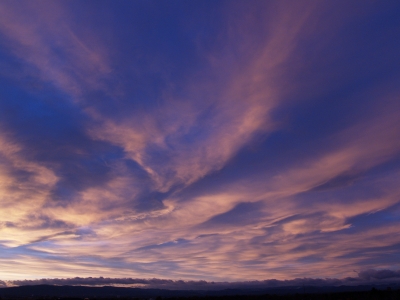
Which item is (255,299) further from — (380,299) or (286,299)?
(380,299)

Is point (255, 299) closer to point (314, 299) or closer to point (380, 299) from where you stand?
point (314, 299)

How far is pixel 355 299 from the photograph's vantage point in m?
65.8

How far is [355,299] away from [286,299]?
1443 centimetres

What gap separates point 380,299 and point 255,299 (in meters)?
27.7

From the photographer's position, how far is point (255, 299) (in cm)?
7988

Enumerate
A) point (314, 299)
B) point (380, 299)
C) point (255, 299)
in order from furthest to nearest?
point (255, 299), point (314, 299), point (380, 299)

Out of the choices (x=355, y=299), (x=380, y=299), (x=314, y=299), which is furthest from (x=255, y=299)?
(x=380, y=299)

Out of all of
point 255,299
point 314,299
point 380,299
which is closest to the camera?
point 380,299

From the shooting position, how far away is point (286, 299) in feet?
244

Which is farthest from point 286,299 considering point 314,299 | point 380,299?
point 380,299

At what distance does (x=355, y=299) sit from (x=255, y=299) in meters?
22.8

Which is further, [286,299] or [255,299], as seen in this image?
[255,299]

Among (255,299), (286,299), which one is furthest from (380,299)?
(255,299)

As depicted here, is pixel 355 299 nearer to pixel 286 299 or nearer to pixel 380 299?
pixel 380 299
